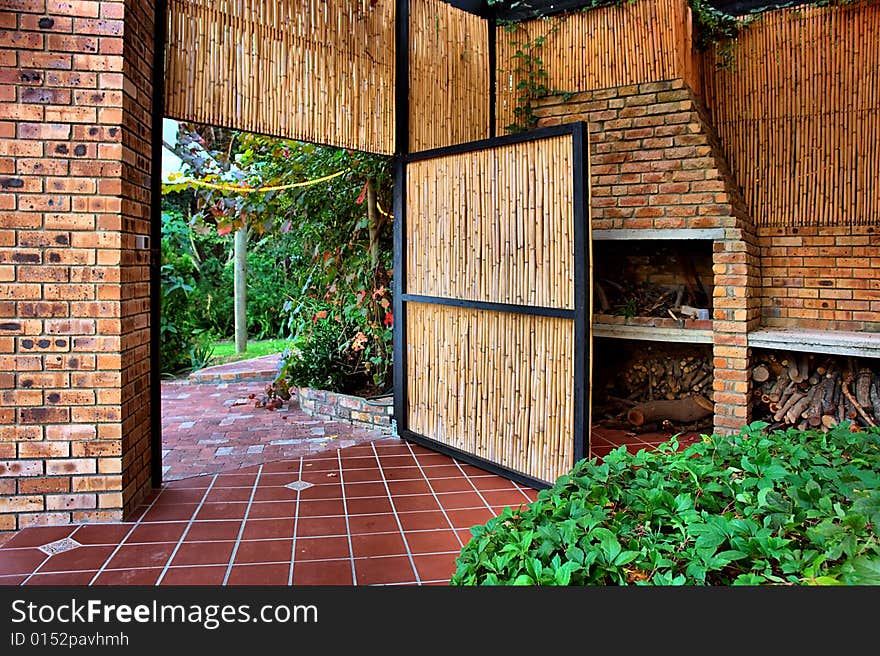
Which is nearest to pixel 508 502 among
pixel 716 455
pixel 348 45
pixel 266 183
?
pixel 716 455

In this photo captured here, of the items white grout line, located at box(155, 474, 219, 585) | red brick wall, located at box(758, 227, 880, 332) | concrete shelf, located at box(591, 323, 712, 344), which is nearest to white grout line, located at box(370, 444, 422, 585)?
white grout line, located at box(155, 474, 219, 585)

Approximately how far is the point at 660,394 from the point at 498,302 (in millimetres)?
2086

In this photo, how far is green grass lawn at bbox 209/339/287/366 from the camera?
8.12 m

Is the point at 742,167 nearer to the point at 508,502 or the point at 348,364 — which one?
the point at 508,502

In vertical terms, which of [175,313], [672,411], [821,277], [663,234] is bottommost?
[672,411]

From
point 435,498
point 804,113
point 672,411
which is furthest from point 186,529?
point 804,113

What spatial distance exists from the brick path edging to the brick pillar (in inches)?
84.5

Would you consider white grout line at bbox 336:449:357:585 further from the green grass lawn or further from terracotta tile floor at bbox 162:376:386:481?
the green grass lawn

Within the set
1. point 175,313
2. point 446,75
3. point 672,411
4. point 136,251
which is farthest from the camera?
point 175,313

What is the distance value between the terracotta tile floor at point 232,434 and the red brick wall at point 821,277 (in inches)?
123

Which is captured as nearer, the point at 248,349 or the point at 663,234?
the point at 663,234

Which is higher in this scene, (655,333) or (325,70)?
(325,70)

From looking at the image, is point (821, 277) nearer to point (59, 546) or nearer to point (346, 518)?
point (346, 518)

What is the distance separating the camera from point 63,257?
295 cm
